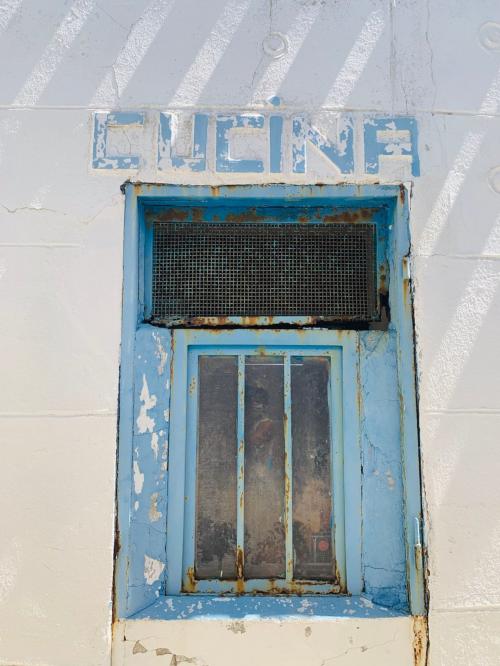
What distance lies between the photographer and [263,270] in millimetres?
2896

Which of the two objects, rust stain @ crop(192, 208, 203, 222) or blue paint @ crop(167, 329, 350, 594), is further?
rust stain @ crop(192, 208, 203, 222)

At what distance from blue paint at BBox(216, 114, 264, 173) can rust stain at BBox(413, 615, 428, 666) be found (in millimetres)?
1815

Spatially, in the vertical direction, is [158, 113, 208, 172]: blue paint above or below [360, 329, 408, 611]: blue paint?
above

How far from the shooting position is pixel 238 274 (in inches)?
114

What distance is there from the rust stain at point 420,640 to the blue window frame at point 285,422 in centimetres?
6

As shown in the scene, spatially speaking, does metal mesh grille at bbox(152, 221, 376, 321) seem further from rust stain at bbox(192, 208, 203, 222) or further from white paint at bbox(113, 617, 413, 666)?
white paint at bbox(113, 617, 413, 666)

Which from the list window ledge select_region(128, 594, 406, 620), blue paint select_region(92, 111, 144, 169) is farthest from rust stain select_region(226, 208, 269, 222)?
window ledge select_region(128, 594, 406, 620)

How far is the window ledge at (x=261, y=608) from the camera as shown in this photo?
8.28ft

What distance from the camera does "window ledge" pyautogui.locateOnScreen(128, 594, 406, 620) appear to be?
8.28ft

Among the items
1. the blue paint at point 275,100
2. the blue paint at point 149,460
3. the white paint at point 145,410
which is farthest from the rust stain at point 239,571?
the blue paint at point 275,100

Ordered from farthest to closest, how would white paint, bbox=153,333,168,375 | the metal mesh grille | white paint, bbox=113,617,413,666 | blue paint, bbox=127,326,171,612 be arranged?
the metal mesh grille < white paint, bbox=153,333,168,375 < blue paint, bbox=127,326,171,612 < white paint, bbox=113,617,413,666

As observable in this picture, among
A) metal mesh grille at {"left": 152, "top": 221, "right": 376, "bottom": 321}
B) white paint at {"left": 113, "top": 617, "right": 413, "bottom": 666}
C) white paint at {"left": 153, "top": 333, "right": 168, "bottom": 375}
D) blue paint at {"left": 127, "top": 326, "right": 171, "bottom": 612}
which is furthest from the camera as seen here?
metal mesh grille at {"left": 152, "top": 221, "right": 376, "bottom": 321}

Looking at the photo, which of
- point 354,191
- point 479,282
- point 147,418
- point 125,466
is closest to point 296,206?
point 354,191

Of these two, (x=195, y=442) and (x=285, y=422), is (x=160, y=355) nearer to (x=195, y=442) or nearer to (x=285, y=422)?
(x=195, y=442)
